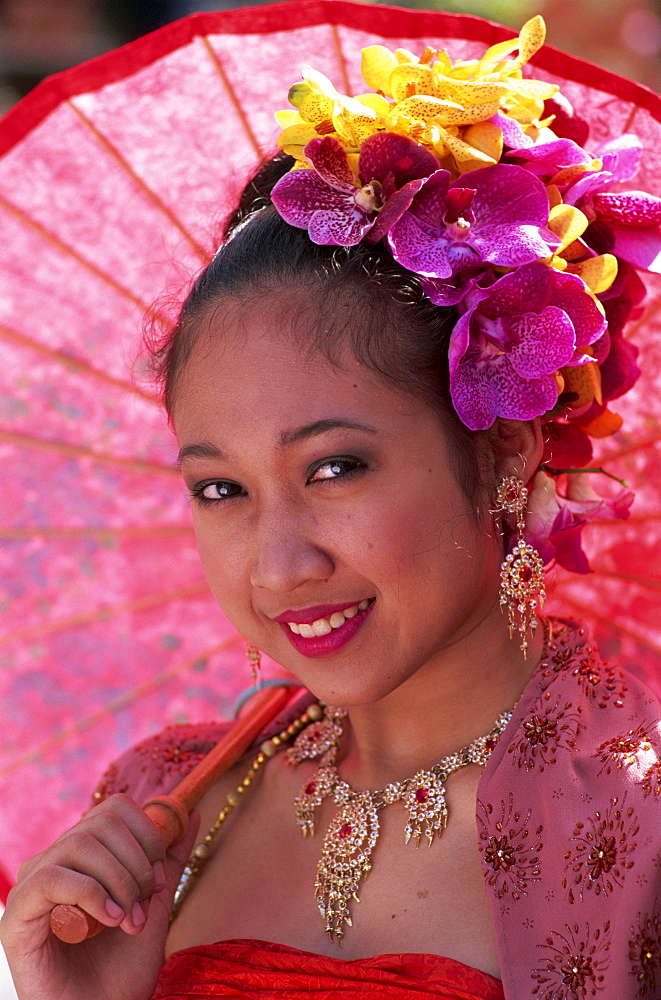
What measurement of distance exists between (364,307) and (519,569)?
0.44 meters

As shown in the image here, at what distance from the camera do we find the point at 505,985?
4.39ft

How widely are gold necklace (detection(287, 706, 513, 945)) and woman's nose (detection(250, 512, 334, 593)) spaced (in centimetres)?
41

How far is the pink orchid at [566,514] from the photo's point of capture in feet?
5.34

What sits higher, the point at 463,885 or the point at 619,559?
the point at 619,559

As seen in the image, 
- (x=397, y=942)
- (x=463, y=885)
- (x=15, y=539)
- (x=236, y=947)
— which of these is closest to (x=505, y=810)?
(x=463, y=885)

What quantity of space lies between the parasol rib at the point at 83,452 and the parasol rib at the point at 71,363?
0.12 metres

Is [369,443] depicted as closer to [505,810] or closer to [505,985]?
[505,810]

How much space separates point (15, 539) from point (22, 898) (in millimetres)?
701

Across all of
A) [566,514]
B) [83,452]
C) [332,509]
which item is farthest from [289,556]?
[83,452]

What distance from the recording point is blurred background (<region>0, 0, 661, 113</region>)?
578 centimetres

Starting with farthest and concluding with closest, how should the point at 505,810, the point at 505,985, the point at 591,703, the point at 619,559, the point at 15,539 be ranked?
the point at 15,539
the point at 619,559
the point at 591,703
the point at 505,810
the point at 505,985

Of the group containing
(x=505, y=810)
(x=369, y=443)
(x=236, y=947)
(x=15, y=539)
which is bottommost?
(x=236, y=947)

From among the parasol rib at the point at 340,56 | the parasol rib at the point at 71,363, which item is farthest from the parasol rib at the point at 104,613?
the parasol rib at the point at 340,56

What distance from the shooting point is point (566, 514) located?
1640 mm
